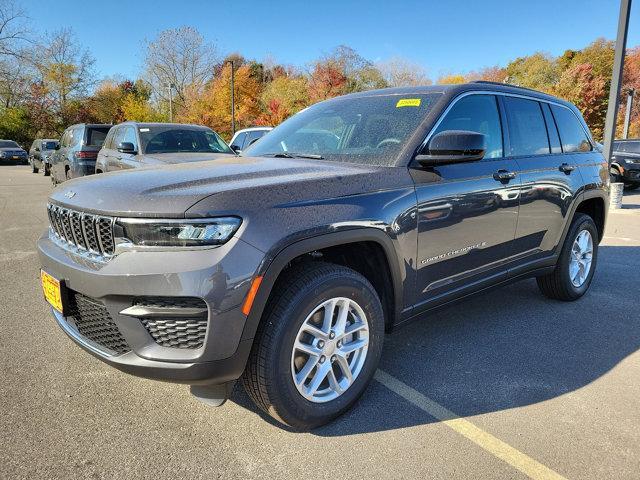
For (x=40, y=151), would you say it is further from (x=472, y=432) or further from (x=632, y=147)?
(x=472, y=432)

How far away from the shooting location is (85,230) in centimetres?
230

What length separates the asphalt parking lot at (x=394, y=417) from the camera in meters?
2.16

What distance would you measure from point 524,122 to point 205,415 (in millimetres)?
3180

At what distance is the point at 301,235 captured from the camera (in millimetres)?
2182

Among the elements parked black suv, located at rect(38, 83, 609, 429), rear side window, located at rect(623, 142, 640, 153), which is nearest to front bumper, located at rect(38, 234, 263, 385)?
parked black suv, located at rect(38, 83, 609, 429)

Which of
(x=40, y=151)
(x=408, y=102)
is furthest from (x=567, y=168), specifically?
(x=40, y=151)

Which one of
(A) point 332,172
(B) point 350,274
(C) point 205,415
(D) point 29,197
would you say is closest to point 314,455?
(C) point 205,415

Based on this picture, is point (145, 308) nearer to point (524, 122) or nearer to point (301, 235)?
point (301, 235)

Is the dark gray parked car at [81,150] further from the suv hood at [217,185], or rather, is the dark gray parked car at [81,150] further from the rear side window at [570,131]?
the rear side window at [570,131]

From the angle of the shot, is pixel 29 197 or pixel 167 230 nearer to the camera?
pixel 167 230

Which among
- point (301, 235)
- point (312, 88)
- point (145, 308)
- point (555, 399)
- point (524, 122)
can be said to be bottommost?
point (555, 399)

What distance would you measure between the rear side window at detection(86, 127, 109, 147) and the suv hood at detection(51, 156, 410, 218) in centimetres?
971

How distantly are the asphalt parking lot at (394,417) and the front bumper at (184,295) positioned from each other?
1.50 ft

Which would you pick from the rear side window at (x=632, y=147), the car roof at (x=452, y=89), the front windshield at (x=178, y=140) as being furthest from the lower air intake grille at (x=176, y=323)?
the rear side window at (x=632, y=147)
